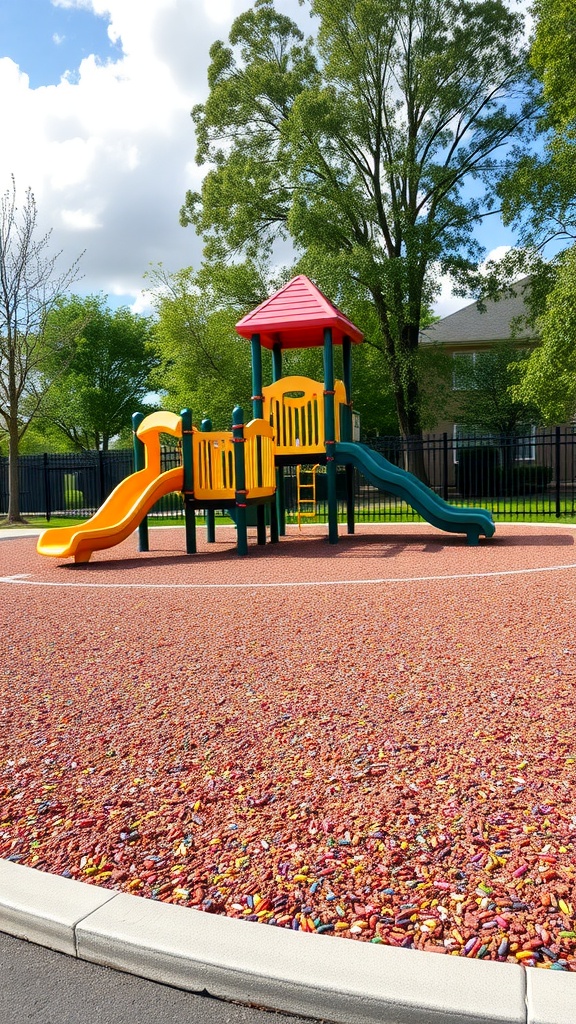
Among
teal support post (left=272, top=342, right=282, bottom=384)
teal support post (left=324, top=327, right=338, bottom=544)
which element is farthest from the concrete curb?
teal support post (left=272, top=342, right=282, bottom=384)

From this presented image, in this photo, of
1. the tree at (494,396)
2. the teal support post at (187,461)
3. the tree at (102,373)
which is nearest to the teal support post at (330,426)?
the teal support post at (187,461)

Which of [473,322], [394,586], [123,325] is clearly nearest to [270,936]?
[394,586]

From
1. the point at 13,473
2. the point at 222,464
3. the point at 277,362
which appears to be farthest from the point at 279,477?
the point at 13,473

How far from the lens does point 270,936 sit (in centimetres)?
215

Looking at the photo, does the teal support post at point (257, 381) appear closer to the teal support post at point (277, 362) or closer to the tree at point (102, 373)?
the teal support post at point (277, 362)

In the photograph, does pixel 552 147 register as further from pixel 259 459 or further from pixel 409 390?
pixel 259 459

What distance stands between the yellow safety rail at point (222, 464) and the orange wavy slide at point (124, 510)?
1.21 feet

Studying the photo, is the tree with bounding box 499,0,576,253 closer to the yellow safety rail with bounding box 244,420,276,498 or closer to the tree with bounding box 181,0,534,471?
the tree with bounding box 181,0,534,471

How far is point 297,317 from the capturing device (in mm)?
13625

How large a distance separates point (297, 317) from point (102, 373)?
40.9 m

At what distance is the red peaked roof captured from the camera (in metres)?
13.5

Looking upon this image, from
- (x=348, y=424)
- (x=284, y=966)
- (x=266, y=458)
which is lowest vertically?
(x=284, y=966)

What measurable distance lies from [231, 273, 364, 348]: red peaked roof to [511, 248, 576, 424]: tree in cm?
737

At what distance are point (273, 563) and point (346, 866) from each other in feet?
27.0
